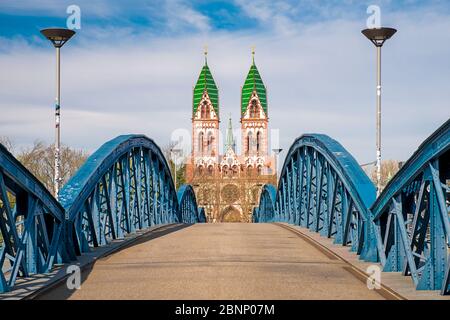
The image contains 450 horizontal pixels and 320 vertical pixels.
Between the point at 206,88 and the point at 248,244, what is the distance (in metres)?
162

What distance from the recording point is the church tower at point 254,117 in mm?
178500

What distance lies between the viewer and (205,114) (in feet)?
601

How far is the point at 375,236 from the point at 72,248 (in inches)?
249

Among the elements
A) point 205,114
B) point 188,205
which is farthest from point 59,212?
point 205,114

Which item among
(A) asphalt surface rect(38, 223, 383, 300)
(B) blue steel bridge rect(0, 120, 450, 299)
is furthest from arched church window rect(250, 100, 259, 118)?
(A) asphalt surface rect(38, 223, 383, 300)

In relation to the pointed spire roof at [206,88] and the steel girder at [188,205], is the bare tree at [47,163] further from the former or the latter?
the pointed spire roof at [206,88]

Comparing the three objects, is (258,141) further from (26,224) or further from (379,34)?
(26,224)

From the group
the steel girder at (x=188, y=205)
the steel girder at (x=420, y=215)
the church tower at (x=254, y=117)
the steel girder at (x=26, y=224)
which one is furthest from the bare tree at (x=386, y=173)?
the church tower at (x=254, y=117)

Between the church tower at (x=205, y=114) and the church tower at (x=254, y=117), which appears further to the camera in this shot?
the church tower at (x=205, y=114)

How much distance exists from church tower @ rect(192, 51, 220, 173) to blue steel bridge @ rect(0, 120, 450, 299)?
155690 millimetres

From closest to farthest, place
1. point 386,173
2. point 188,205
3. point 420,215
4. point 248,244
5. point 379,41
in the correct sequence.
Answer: point 420,215
point 379,41
point 248,244
point 188,205
point 386,173

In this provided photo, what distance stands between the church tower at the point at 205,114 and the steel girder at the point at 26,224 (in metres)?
163
